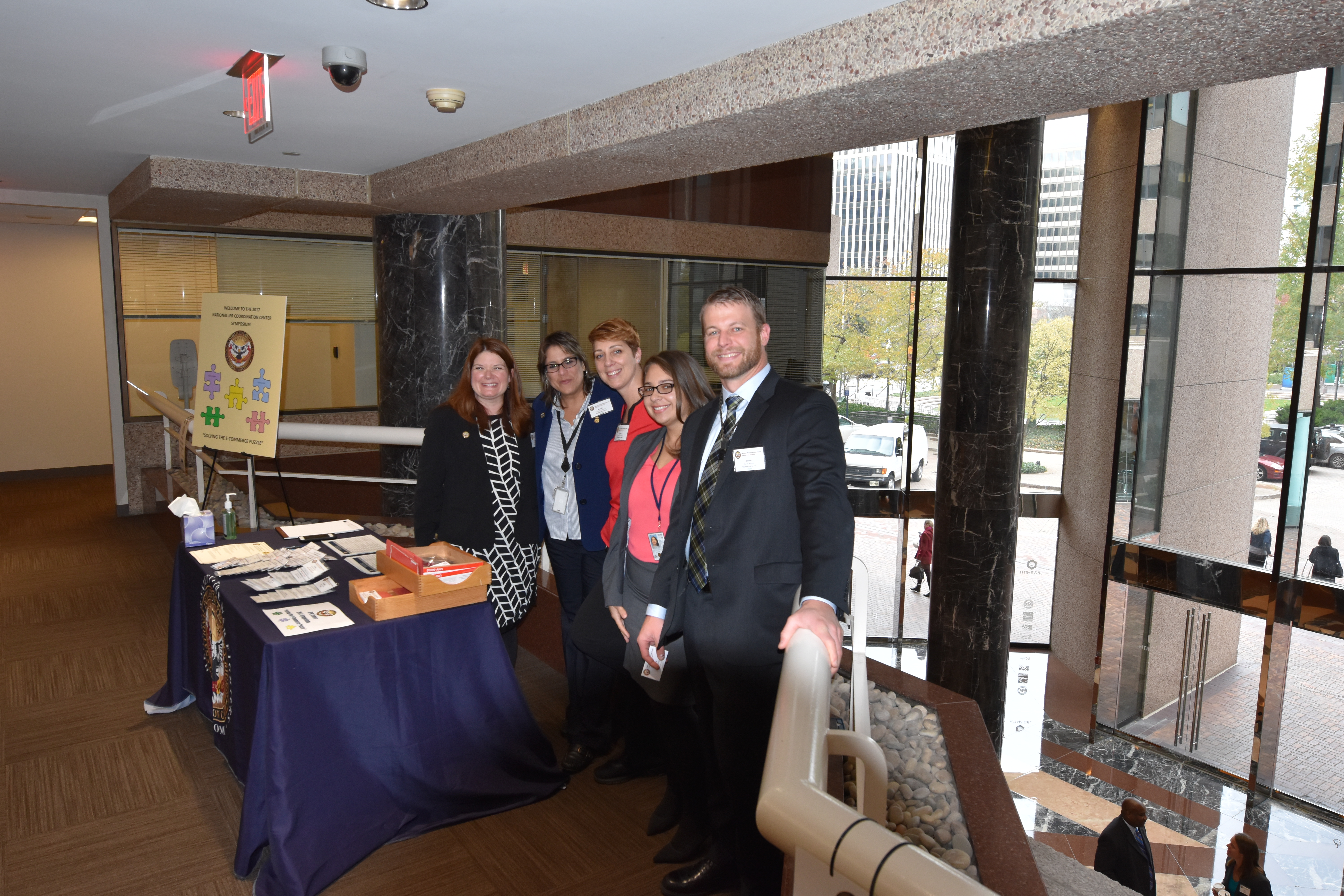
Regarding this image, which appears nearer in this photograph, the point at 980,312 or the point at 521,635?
the point at 521,635

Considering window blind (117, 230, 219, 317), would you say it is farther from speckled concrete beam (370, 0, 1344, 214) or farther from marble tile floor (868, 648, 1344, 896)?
marble tile floor (868, 648, 1344, 896)

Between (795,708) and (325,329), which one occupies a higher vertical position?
(325,329)

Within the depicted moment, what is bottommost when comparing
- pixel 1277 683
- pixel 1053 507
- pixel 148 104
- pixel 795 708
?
pixel 1277 683

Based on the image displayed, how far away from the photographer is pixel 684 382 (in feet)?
7.67

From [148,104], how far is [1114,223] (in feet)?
28.4

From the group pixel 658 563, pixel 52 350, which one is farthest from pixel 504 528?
pixel 52 350

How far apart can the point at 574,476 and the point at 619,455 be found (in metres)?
0.24

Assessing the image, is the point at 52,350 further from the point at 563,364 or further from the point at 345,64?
the point at 563,364

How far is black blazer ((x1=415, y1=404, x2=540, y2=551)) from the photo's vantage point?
2.92 metres

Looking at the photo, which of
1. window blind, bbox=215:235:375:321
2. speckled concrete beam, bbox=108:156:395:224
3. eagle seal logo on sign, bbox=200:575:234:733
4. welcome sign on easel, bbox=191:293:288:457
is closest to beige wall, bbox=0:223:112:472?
window blind, bbox=215:235:375:321

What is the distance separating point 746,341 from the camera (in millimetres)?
1958

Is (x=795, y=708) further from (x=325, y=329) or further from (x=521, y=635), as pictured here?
(x=325, y=329)

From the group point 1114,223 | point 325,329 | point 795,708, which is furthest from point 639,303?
point 795,708

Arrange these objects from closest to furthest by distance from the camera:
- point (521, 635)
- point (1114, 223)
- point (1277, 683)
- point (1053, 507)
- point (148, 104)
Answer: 1. point (148, 104)
2. point (521, 635)
3. point (1277, 683)
4. point (1114, 223)
5. point (1053, 507)
